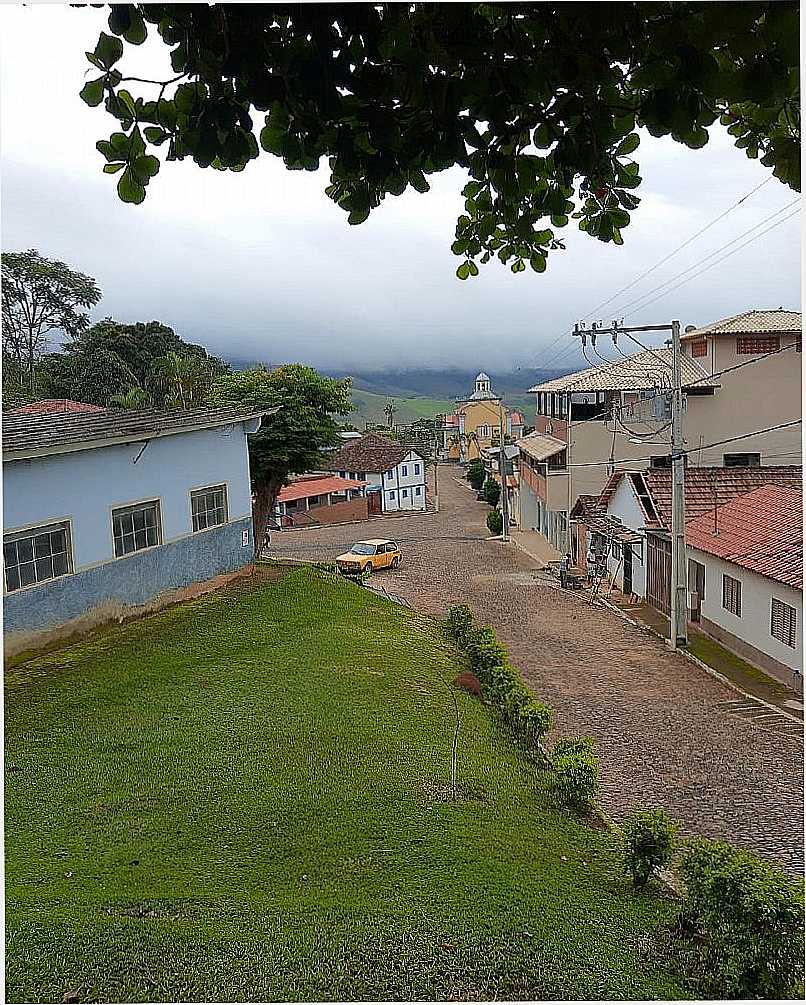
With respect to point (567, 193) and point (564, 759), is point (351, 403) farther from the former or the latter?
point (567, 193)

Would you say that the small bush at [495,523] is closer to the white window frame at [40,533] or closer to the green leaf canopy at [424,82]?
the white window frame at [40,533]

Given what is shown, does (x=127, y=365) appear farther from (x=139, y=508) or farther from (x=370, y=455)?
(x=370, y=455)

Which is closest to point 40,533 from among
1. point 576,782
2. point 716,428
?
point 576,782

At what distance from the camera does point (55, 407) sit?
2.05 m

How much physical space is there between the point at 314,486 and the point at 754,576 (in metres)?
2.74

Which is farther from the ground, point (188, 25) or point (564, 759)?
point (188, 25)

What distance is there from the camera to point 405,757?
205 centimetres

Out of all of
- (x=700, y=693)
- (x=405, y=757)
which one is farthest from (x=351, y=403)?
(x=405, y=757)

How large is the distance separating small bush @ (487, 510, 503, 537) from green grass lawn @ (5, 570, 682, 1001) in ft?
7.94

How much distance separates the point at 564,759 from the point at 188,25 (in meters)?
1.85

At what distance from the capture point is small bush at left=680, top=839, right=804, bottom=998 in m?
1.03

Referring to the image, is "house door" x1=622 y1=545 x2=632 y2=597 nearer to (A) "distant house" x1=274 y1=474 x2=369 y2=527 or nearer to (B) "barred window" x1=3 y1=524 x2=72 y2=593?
(A) "distant house" x1=274 y1=474 x2=369 y2=527

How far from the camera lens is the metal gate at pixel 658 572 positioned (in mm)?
4246

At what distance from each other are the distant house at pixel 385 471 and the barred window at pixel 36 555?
2438mm
